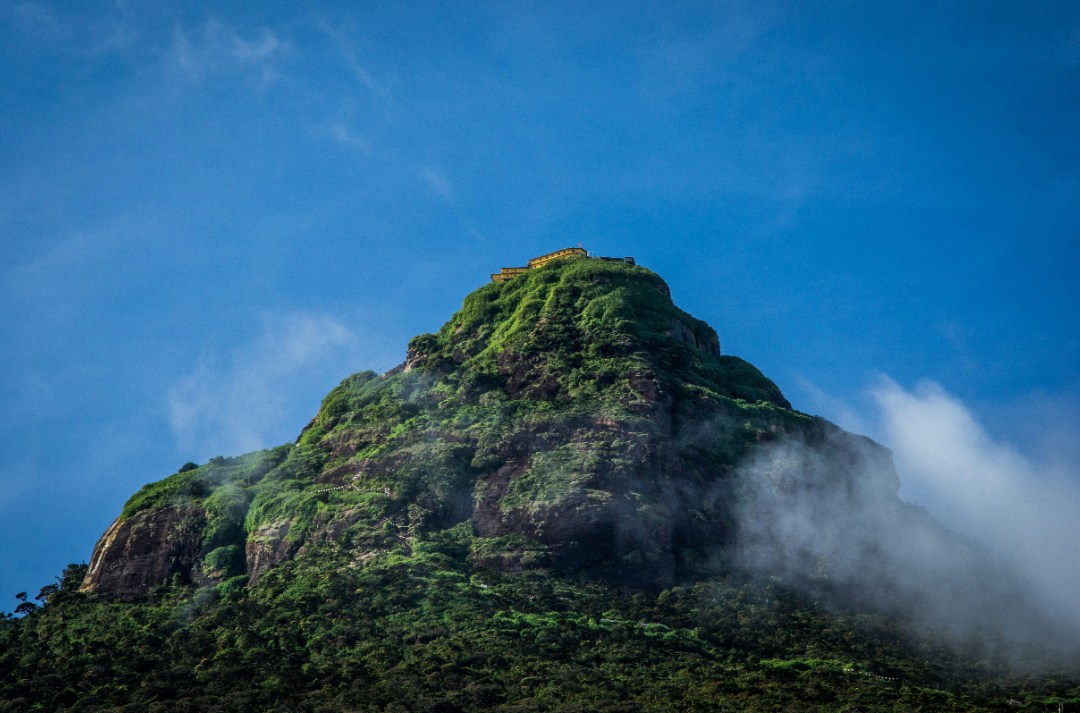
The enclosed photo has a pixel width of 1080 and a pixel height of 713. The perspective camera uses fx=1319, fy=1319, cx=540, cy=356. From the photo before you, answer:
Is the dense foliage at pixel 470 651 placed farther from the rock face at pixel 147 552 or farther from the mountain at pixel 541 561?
A: the rock face at pixel 147 552

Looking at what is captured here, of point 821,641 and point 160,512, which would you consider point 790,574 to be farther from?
point 160,512

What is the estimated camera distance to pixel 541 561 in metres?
112

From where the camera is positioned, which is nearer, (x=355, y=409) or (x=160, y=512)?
(x=160, y=512)

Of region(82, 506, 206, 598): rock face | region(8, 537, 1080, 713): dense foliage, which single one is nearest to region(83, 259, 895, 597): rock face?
region(82, 506, 206, 598): rock face

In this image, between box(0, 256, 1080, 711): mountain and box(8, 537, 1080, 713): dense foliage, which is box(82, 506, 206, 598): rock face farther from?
box(8, 537, 1080, 713): dense foliage

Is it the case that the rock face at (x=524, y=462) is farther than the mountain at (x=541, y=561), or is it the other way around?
the rock face at (x=524, y=462)

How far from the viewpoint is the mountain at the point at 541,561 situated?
97.2 m

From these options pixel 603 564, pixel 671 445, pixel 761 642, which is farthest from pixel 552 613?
pixel 671 445

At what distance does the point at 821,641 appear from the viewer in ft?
345

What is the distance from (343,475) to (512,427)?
685 inches

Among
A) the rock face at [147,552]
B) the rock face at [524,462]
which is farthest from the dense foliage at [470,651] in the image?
the rock face at [147,552]

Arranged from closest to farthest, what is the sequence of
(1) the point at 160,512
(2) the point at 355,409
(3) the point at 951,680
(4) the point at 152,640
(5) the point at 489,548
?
1. (3) the point at 951,680
2. (4) the point at 152,640
3. (5) the point at 489,548
4. (1) the point at 160,512
5. (2) the point at 355,409

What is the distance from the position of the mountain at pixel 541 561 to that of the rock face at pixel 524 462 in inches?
10.9

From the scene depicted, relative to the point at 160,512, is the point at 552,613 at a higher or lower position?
lower
